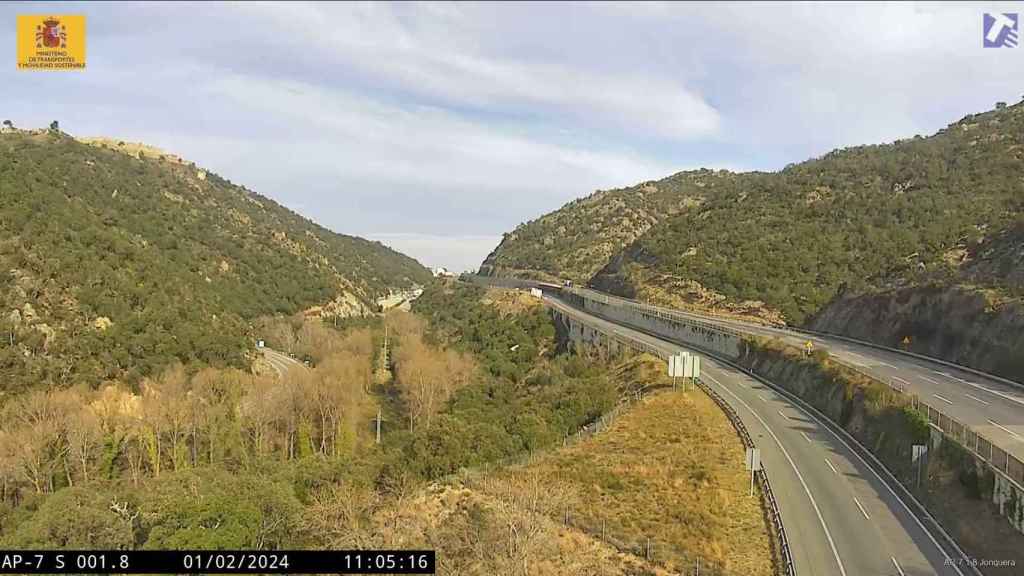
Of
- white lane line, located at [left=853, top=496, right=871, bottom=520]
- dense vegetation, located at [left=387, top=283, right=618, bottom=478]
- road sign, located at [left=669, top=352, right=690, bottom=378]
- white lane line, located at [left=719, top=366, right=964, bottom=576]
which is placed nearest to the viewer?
white lane line, located at [left=719, top=366, right=964, bottom=576]

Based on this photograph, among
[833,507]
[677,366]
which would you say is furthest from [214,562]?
[677,366]

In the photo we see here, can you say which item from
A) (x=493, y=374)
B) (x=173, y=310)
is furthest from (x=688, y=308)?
(x=173, y=310)

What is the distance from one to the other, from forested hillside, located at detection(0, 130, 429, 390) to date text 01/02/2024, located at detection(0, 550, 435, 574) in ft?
124

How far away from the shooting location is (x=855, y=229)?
81.3 meters

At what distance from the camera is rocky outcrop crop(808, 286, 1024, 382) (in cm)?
3588

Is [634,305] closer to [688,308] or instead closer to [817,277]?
[688,308]

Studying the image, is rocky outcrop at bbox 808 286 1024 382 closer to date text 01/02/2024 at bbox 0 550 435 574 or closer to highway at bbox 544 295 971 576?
highway at bbox 544 295 971 576

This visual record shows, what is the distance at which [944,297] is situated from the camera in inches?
1732

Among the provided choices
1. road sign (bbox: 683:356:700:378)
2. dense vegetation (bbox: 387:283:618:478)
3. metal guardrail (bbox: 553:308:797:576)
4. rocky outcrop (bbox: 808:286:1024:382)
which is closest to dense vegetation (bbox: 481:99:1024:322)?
rocky outcrop (bbox: 808:286:1024:382)

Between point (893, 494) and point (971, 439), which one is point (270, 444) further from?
point (971, 439)

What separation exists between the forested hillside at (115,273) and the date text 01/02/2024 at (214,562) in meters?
37.8

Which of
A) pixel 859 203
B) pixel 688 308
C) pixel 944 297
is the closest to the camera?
pixel 944 297

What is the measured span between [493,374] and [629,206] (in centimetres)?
9882

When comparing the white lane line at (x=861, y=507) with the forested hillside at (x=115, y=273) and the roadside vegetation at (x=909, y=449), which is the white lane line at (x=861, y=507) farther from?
the forested hillside at (x=115, y=273)
